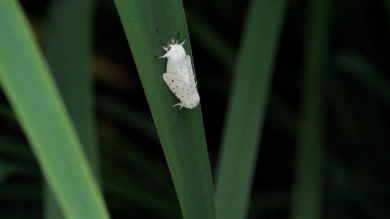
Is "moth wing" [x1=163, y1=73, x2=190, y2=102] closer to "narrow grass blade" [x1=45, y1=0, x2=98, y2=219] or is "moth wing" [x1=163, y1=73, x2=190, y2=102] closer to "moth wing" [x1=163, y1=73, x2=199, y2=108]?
"moth wing" [x1=163, y1=73, x2=199, y2=108]

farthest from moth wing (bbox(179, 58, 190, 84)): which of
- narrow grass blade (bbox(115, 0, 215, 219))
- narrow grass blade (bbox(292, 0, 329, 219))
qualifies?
narrow grass blade (bbox(292, 0, 329, 219))

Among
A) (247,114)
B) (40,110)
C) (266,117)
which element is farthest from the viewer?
(266,117)

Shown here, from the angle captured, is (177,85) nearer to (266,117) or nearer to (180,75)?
(180,75)

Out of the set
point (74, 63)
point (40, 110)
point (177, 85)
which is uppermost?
point (74, 63)

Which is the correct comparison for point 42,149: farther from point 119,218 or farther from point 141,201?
point 119,218

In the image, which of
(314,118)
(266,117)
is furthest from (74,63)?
(266,117)

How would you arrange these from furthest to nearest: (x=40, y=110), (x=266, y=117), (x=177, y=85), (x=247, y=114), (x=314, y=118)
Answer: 1. (x=266, y=117)
2. (x=314, y=118)
3. (x=247, y=114)
4. (x=177, y=85)
5. (x=40, y=110)
